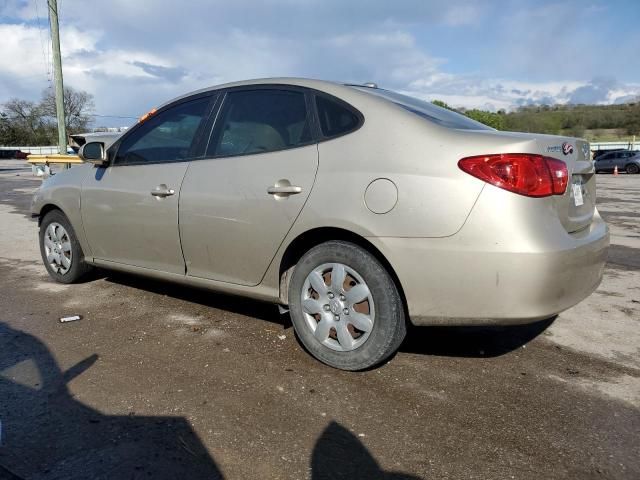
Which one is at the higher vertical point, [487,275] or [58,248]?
[487,275]

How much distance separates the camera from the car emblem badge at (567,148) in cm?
308

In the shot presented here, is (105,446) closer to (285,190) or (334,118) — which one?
(285,190)

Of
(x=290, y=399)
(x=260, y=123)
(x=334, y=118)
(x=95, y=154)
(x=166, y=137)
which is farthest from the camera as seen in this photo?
(x=95, y=154)

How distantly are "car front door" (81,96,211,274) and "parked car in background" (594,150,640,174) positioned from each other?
3374 cm

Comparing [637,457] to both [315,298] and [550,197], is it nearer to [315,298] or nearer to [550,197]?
[550,197]

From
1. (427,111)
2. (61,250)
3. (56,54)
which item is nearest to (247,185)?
(427,111)

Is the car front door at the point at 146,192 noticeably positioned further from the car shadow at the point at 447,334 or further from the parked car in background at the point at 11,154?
the parked car in background at the point at 11,154

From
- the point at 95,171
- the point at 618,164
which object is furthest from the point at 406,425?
the point at 618,164

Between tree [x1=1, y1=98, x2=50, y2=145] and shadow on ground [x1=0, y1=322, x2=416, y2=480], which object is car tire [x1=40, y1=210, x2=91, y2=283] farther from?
tree [x1=1, y1=98, x2=50, y2=145]

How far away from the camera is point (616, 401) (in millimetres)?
2955

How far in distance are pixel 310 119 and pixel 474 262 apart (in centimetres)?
136

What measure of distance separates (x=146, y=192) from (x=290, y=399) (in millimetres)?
2050

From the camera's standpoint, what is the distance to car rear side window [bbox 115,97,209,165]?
13.3 feet

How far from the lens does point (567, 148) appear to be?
3115 millimetres
